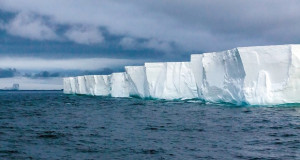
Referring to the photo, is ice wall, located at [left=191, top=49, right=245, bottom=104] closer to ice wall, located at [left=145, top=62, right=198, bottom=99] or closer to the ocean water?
ice wall, located at [left=145, top=62, right=198, bottom=99]

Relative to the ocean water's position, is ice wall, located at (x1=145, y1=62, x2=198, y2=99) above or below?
above

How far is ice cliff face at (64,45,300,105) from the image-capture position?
2036cm

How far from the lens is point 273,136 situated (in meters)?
11.3

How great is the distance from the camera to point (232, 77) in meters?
23.2

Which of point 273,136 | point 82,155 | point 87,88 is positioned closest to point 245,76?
point 273,136

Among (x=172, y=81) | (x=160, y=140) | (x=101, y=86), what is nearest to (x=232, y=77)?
(x=172, y=81)

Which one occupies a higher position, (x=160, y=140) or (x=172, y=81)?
(x=172, y=81)

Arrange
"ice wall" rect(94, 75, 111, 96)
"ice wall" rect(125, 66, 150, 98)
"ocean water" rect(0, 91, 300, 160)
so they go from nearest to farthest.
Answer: "ocean water" rect(0, 91, 300, 160), "ice wall" rect(125, 66, 150, 98), "ice wall" rect(94, 75, 111, 96)

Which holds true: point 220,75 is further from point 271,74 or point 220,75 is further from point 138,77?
point 138,77

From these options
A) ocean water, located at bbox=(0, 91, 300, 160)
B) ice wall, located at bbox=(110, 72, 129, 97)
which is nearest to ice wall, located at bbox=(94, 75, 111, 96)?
ice wall, located at bbox=(110, 72, 129, 97)

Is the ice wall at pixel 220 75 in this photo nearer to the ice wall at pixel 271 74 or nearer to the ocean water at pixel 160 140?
the ice wall at pixel 271 74

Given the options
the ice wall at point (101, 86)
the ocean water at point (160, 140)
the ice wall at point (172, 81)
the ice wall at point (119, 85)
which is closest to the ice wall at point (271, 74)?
the ocean water at point (160, 140)

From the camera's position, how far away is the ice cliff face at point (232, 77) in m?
20.4

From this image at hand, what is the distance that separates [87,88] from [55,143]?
44.2 m
